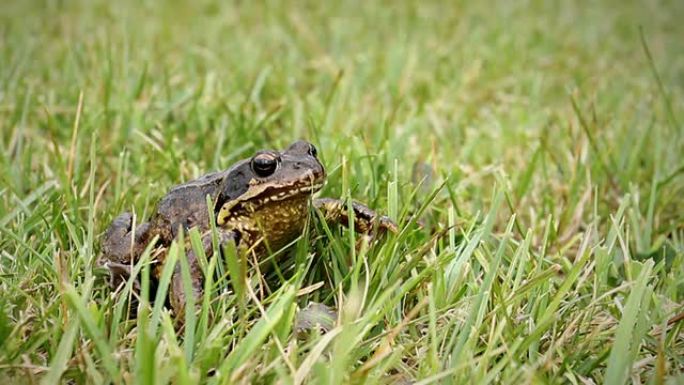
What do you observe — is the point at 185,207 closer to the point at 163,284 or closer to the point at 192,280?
the point at 192,280

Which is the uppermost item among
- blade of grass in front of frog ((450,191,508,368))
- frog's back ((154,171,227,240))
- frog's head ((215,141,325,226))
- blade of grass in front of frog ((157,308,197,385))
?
frog's head ((215,141,325,226))

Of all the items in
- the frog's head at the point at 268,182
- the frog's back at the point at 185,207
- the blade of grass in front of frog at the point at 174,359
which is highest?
the frog's head at the point at 268,182

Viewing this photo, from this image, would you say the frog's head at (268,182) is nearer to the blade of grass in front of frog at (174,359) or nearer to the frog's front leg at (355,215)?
the frog's front leg at (355,215)

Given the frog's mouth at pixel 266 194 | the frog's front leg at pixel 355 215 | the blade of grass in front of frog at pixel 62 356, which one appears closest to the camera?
the blade of grass in front of frog at pixel 62 356

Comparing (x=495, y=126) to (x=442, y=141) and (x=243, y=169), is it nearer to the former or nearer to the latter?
(x=442, y=141)

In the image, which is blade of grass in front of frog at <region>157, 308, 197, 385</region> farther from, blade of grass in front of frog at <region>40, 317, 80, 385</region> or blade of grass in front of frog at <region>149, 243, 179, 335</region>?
blade of grass in front of frog at <region>40, 317, 80, 385</region>

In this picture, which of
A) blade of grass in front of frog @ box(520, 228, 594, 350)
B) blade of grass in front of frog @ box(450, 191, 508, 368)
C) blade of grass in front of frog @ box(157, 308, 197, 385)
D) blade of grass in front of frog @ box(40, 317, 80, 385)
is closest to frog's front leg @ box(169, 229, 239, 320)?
blade of grass in front of frog @ box(157, 308, 197, 385)

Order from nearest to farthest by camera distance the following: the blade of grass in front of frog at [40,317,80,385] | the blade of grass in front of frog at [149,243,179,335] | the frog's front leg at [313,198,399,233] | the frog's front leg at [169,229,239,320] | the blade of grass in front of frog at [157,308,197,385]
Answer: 1. the blade of grass in front of frog at [157,308,197,385]
2. the blade of grass in front of frog at [40,317,80,385]
3. the blade of grass in front of frog at [149,243,179,335]
4. the frog's front leg at [169,229,239,320]
5. the frog's front leg at [313,198,399,233]

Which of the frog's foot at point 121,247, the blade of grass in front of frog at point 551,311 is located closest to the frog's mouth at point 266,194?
the frog's foot at point 121,247
